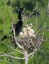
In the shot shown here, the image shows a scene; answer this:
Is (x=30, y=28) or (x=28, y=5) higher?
(x=30, y=28)

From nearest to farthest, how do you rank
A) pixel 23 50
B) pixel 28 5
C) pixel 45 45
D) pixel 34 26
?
pixel 23 50 → pixel 34 26 → pixel 45 45 → pixel 28 5

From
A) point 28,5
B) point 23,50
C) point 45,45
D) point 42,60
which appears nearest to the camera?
point 23,50

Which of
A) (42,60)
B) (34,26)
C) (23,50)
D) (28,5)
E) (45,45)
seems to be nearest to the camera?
(23,50)

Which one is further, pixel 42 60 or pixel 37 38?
pixel 42 60

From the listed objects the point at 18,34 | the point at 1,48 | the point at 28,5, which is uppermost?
the point at 18,34

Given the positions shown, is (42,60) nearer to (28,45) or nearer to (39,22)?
(39,22)

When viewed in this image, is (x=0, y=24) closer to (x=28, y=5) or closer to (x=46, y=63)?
(x=46, y=63)

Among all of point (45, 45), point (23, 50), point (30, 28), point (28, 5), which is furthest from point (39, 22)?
point (28, 5)

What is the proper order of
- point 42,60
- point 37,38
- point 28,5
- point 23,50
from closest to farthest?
point 23,50 < point 37,38 < point 42,60 < point 28,5

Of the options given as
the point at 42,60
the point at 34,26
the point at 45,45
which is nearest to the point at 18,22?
the point at 34,26
